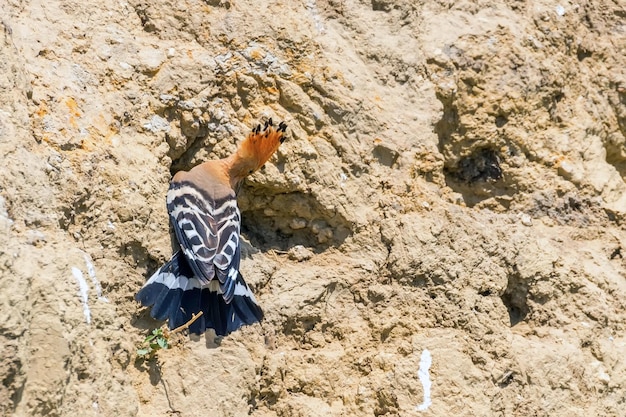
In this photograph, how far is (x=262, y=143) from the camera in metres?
3.95

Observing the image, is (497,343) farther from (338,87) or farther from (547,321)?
(338,87)

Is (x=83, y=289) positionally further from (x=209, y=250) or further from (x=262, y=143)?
(x=262, y=143)

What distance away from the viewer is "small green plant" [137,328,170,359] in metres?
3.53

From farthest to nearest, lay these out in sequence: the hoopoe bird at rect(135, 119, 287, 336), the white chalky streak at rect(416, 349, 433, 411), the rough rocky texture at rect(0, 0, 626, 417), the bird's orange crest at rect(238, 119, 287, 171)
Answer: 1. the bird's orange crest at rect(238, 119, 287, 171)
2. the white chalky streak at rect(416, 349, 433, 411)
3. the hoopoe bird at rect(135, 119, 287, 336)
4. the rough rocky texture at rect(0, 0, 626, 417)

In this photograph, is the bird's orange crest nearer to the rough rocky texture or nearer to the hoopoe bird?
the hoopoe bird

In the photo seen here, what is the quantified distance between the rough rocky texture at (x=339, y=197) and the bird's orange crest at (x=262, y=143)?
136 mm

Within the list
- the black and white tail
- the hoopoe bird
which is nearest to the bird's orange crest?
the hoopoe bird

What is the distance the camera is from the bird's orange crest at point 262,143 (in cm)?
394

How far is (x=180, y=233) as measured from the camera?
382 centimetres

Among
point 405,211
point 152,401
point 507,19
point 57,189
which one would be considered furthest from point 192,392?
point 507,19

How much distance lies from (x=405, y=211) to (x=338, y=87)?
1.88 ft

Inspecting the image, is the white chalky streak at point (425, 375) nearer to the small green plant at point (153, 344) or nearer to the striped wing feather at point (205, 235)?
the striped wing feather at point (205, 235)

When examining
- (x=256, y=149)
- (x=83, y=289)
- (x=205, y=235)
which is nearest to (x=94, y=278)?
(x=83, y=289)

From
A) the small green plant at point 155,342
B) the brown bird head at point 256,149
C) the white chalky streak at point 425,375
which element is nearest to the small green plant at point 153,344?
the small green plant at point 155,342
